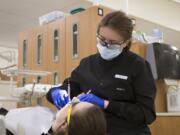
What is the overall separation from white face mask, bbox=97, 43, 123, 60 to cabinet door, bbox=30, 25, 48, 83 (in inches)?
65.2

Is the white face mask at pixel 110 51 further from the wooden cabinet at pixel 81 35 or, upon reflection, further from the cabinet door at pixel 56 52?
the cabinet door at pixel 56 52

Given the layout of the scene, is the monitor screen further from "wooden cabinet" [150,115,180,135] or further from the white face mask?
the white face mask

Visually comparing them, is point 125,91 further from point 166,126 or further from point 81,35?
point 81,35

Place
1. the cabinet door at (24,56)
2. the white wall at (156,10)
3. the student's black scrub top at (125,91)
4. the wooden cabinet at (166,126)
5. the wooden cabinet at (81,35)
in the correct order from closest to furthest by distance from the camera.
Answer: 1. the student's black scrub top at (125,91)
2. the wooden cabinet at (166,126)
3. the wooden cabinet at (81,35)
4. the cabinet door at (24,56)
5. the white wall at (156,10)

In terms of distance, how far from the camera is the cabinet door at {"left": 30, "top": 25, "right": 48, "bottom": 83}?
3199mm

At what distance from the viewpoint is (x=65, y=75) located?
286 centimetres

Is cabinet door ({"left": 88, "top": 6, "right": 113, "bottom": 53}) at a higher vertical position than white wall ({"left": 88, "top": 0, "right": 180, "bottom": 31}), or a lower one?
lower

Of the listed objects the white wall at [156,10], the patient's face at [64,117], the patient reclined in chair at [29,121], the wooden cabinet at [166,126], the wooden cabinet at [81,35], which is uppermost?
the white wall at [156,10]

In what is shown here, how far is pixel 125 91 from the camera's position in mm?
1507

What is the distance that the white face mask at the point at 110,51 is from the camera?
1.55 metres

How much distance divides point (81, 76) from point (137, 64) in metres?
0.30

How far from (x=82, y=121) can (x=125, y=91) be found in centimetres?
70

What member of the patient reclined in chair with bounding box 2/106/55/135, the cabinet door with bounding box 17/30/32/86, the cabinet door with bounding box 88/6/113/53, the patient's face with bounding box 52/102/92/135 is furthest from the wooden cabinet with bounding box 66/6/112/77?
the patient's face with bounding box 52/102/92/135

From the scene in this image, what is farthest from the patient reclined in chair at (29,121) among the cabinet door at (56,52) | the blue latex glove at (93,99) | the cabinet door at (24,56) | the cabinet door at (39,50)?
the cabinet door at (24,56)
